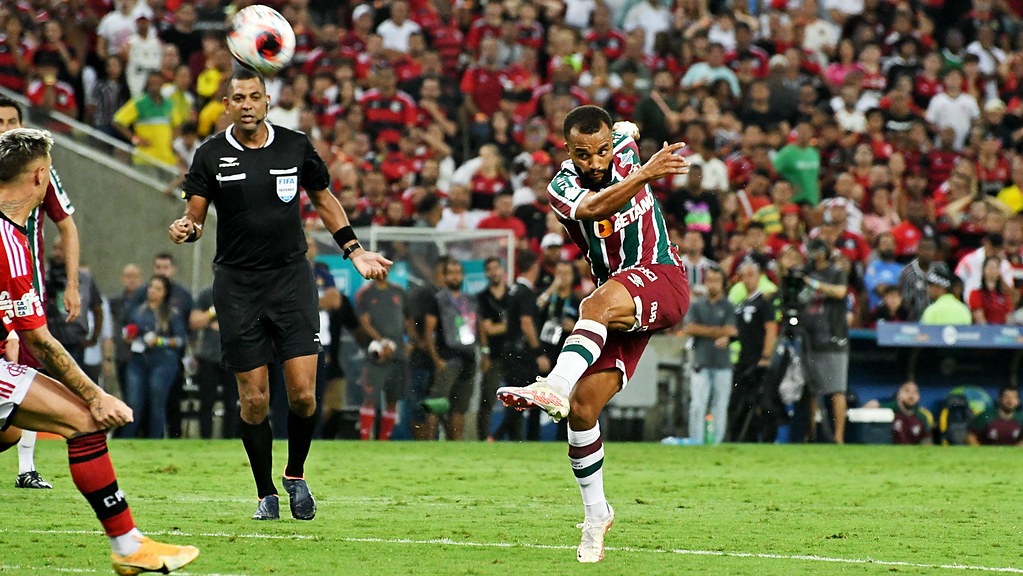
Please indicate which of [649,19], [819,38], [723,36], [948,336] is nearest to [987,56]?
[819,38]

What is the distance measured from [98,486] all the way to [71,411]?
34 centimetres

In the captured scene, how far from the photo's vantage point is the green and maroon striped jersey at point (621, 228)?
750 centimetres

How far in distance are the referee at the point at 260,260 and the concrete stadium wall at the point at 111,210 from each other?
9.58m

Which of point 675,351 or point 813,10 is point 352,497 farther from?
point 813,10

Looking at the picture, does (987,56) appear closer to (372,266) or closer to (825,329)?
(825,329)

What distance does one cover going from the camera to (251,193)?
8.08 meters

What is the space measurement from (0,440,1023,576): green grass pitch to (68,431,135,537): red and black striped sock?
21.6 inches

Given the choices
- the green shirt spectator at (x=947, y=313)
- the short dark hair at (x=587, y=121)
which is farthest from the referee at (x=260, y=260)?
the green shirt spectator at (x=947, y=313)

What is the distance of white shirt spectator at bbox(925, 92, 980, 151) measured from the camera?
21156mm

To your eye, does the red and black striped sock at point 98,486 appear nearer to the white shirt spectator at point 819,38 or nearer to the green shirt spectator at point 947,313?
the green shirt spectator at point 947,313

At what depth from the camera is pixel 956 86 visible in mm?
21156

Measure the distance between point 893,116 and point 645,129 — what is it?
4104 mm

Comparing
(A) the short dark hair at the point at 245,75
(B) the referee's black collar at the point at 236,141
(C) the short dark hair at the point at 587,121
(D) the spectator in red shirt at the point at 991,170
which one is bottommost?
(B) the referee's black collar at the point at 236,141

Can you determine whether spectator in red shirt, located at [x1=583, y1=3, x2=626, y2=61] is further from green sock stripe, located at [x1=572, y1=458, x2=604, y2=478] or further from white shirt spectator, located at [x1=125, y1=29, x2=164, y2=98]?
green sock stripe, located at [x1=572, y1=458, x2=604, y2=478]
